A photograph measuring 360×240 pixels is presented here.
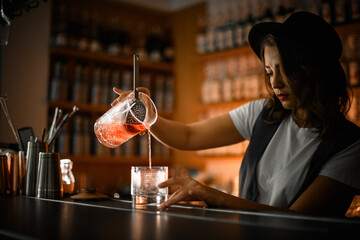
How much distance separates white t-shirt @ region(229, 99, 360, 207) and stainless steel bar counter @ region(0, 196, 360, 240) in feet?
1.36

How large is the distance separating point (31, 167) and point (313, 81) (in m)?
1.04

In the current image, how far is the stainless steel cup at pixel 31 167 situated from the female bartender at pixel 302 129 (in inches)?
14.2

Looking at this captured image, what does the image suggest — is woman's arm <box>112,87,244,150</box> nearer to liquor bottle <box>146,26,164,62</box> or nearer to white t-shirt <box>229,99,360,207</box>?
white t-shirt <box>229,99,360,207</box>

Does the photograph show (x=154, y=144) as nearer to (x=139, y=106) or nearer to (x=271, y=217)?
(x=139, y=106)

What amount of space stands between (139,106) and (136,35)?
10.5 ft

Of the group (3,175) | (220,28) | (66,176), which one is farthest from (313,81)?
(220,28)

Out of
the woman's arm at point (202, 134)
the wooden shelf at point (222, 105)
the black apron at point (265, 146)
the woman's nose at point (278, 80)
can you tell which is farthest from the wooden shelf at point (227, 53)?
the woman's nose at point (278, 80)

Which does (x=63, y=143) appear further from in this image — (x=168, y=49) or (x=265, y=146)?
(x=265, y=146)

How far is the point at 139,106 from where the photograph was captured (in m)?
1.27

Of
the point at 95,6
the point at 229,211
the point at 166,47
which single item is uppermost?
the point at 95,6

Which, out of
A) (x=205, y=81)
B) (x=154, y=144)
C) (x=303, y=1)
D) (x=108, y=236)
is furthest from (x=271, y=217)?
(x=154, y=144)

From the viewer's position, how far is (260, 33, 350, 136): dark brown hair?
56.6 inches

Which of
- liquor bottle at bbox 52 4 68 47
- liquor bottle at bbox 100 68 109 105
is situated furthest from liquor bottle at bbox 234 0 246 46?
liquor bottle at bbox 52 4 68 47

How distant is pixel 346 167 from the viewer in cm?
133
